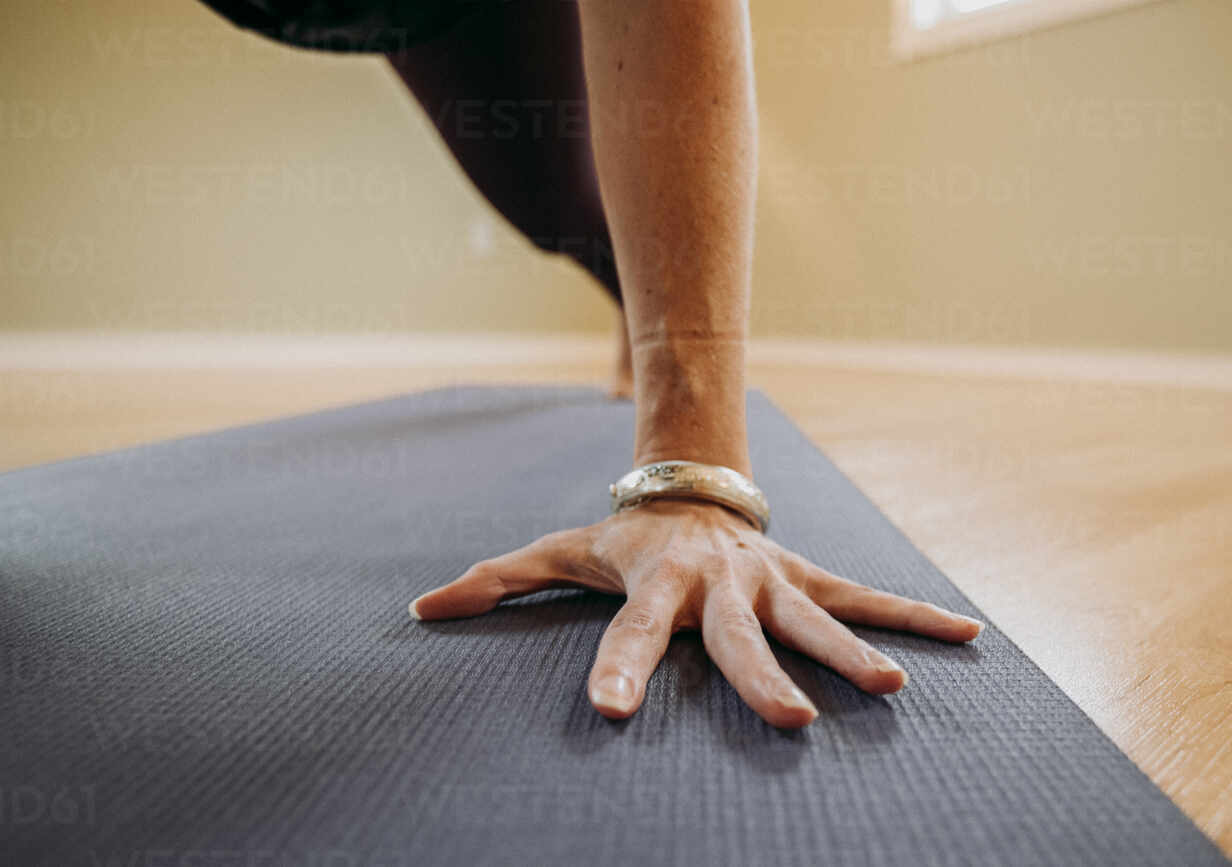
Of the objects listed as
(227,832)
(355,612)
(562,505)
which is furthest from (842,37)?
(227,832)

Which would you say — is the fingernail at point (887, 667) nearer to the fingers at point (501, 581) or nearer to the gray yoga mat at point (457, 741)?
the gray yoga mat at point (457, 741)

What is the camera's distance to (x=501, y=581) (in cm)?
55

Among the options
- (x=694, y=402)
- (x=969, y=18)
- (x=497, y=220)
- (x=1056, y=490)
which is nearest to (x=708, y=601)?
(x=694, y=402)

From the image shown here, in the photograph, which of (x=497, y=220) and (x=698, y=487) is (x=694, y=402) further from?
(x=497, y=220)

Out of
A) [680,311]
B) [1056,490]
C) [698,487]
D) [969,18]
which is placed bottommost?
[1056,490]

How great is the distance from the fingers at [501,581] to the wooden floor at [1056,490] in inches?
12.7

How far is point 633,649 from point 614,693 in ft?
0.13

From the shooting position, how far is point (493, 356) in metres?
3.32

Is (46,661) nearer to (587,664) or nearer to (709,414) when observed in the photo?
(587,664)

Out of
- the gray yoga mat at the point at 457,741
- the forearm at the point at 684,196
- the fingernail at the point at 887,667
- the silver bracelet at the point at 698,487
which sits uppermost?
the forearm at the point at 684,196

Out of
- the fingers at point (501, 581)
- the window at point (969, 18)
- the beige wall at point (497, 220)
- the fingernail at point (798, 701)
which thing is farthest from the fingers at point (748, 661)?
the window at point (969, 18)

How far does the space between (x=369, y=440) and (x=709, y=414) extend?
35.0 inches

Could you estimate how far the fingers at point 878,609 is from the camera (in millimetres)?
491

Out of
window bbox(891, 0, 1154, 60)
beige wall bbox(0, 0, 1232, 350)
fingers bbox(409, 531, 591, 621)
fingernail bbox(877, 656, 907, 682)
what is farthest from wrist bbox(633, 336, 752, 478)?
window bbox(891, 0, 1154, 60)
